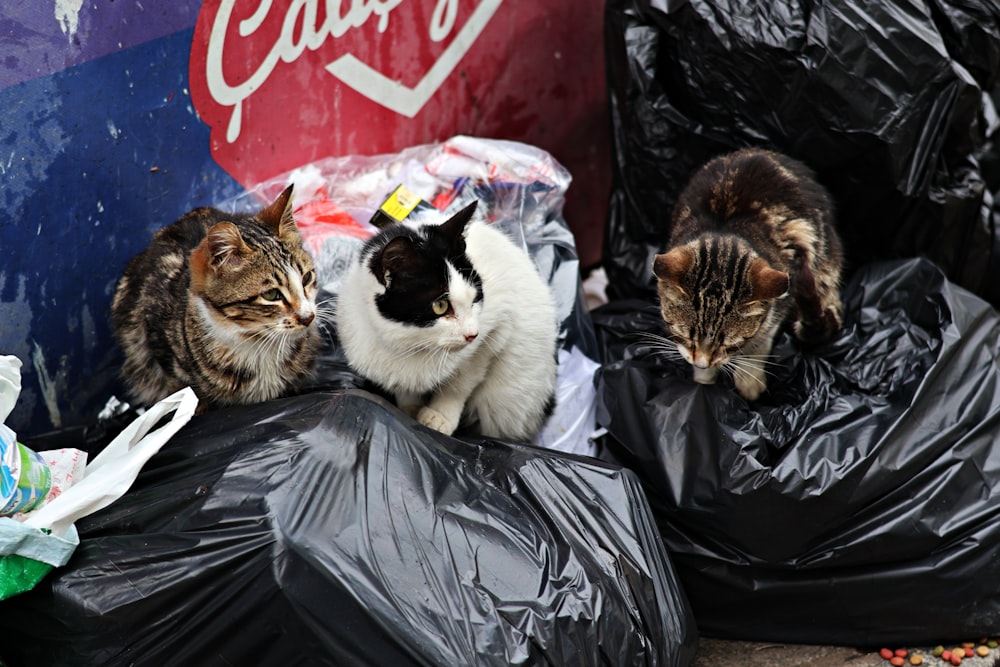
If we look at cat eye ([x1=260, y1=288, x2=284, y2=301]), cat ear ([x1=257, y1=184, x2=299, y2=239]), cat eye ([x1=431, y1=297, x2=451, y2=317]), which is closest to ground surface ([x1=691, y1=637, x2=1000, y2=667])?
cat eye ([x1=431, y1=297, x2=451, y2=317])

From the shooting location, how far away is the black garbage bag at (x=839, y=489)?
2160 millimetres

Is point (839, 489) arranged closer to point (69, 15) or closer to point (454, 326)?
point (454, 326)

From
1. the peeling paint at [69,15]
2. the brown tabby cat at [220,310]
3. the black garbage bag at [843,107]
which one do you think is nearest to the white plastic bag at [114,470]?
the brown tabby cat at [220,310]

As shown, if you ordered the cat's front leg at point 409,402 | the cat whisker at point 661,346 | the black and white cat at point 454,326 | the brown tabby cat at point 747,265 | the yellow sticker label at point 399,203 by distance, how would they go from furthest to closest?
the yellow sticker label at point 399,203, the cat whisker at point 661,346, the cat's front leg at point 409,402, the brown tabby cat at point 747,265, the black and white cat at point 454,326

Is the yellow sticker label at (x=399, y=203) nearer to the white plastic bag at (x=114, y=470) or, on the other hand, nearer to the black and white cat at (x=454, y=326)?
the black and white cat at (x=454, y=326)

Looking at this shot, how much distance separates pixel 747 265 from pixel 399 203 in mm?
1020

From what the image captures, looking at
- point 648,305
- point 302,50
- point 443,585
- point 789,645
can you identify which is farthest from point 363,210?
point 789,645

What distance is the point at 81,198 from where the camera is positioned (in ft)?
7.38

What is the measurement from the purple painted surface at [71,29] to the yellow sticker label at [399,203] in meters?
0.70

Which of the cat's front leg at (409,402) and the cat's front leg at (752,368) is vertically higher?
the cat's front leg at (409,402)

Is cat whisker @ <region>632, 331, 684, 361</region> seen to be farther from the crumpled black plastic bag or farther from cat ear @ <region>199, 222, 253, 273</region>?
cat ear @ <region>199, 222, 253, 273</region>

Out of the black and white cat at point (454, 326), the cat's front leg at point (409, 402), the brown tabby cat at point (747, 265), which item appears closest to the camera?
the black and white cat at point (454, 326)

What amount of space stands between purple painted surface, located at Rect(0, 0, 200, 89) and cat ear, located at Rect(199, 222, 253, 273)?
22.2 inches

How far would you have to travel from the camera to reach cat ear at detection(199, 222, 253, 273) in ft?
6.35
